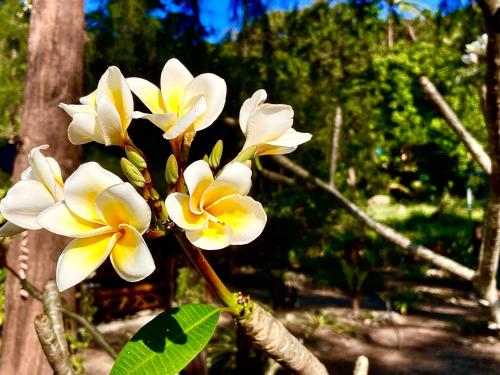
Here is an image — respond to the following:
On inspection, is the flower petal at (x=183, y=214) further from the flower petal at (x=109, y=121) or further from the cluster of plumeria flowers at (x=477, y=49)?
the cluster of plumeria flowers at (x=477, y=49)

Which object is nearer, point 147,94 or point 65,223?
point 65,223

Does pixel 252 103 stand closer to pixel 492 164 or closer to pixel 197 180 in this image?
pixel 197 180

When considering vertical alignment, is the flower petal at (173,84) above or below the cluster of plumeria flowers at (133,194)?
above

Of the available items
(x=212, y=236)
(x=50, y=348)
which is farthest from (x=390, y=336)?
(x=212, y=236)

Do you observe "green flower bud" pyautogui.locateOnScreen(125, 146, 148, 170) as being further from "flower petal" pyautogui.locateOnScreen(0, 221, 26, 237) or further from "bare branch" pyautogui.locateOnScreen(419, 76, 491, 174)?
"bare branch" pyautogui.locateOnScreen(419, 76, 491, 174)

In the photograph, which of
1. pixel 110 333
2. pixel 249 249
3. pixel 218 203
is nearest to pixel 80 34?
pixel 218 203

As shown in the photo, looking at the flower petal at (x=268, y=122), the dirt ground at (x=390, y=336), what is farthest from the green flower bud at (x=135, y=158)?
the dirt ground at (x=390, y=336)
